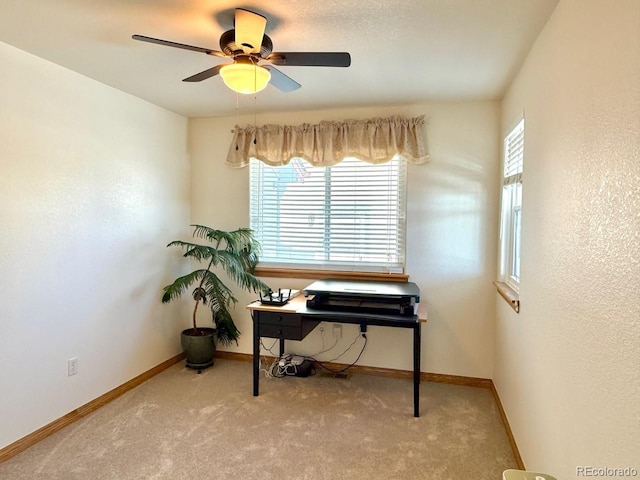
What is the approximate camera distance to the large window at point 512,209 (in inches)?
104

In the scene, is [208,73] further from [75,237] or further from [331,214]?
[331,214]

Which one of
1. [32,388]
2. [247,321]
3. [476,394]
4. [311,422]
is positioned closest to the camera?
[32,388]

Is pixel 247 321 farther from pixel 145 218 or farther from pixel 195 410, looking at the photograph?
pixel 145 218

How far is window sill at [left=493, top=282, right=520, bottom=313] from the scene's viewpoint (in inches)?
93.4

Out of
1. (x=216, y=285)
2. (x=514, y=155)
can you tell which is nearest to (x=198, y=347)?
(x=216, y=285)

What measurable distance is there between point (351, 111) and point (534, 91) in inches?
64.7

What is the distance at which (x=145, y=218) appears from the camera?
3.36 meters

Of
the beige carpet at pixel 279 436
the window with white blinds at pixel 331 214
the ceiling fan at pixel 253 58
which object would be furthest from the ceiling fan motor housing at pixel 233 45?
the beige carpet at pixel 279 436

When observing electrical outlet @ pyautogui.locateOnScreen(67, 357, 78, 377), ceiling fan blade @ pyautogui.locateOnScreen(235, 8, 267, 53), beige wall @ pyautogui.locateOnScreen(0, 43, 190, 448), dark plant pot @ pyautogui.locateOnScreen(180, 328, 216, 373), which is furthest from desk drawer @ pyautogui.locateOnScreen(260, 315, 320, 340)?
ceiling fan blade @ pyautogui.locateOnScreen(235, 8, 267, 53)

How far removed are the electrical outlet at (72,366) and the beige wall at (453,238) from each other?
2.26m

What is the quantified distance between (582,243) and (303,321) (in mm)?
1964

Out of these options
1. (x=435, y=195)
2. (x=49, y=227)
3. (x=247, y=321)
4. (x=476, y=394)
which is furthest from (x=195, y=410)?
(x=435, y=195)

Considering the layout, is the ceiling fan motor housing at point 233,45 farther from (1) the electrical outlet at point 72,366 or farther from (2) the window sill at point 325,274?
(1) the electrical outlet at point 72,366

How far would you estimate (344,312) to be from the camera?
2895mm
